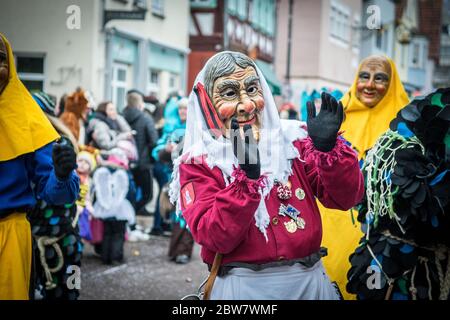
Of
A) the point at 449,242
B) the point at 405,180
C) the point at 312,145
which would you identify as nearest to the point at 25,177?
the point at 312,145

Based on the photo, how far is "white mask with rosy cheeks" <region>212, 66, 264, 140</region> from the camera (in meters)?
2.50

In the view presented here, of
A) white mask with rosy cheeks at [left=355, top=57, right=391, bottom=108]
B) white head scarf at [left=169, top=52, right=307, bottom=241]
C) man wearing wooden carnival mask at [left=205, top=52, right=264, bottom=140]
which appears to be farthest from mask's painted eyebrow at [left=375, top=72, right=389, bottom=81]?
man wearing wooden carnival mask at [left=205, top=52, right=264, bottom=140]

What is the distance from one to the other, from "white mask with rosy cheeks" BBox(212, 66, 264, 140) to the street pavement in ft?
11.2

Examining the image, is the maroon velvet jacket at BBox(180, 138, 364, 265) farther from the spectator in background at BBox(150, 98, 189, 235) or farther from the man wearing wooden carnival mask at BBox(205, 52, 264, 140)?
the spectator in background at BBox(150, 98, 189, 235)

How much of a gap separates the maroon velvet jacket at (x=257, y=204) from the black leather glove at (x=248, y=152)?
3 cm

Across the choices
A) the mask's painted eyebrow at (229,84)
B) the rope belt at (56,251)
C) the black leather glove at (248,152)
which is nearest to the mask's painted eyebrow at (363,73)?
the mask's painted eyebrow at (229,84)

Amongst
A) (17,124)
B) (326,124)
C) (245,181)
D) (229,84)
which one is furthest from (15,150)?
(326,124)

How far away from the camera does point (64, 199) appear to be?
10.9 feet

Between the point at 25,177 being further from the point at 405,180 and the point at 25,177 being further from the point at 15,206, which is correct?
the point at 405,180

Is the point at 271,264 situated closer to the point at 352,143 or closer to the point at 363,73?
the point at 352,143

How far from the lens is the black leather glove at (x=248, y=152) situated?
2.24m

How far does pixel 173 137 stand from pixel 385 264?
13.9 ft
